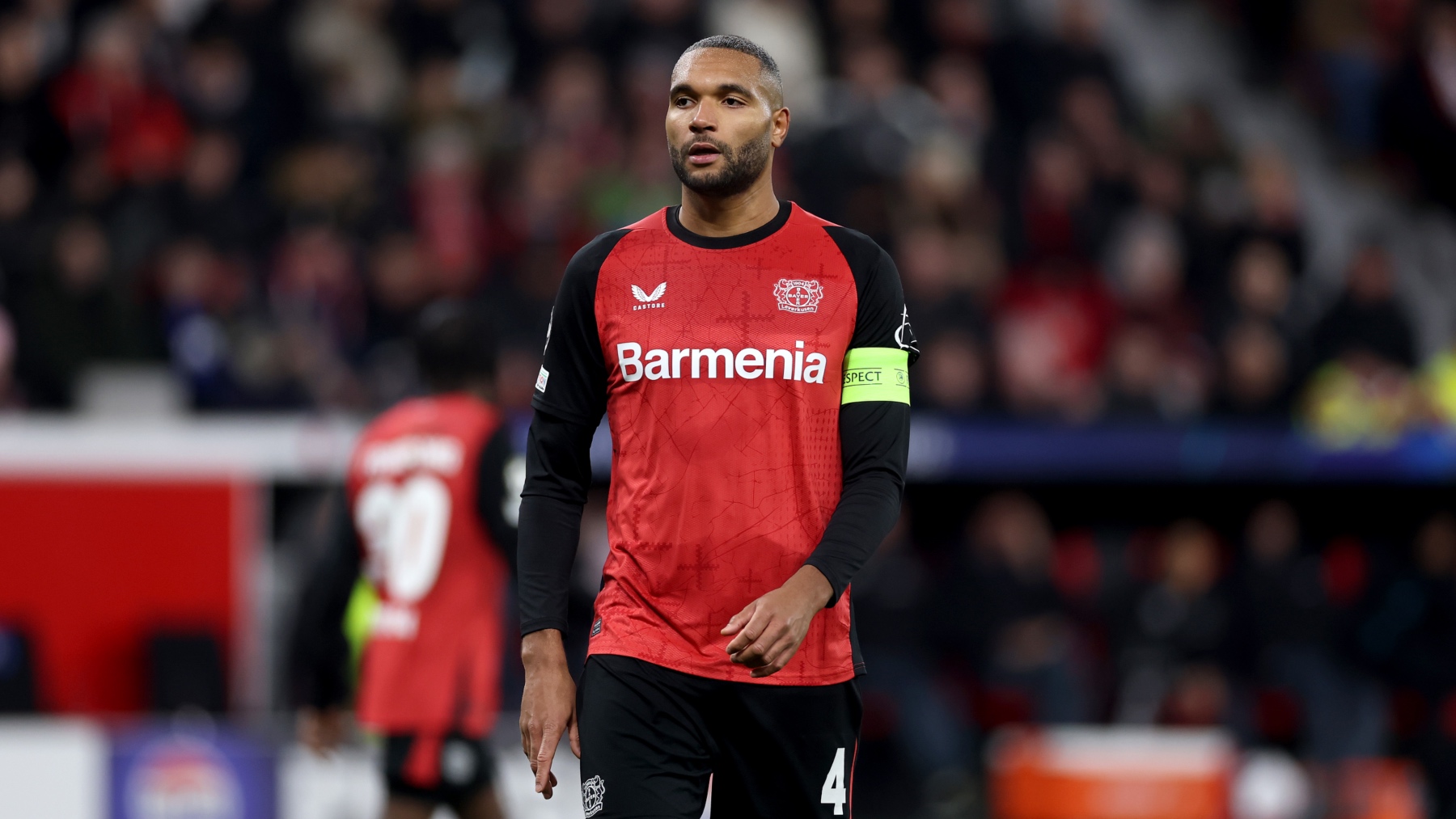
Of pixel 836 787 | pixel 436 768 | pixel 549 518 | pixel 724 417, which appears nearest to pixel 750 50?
pixel 724 417

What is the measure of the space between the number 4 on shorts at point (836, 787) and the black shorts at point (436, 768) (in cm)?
229

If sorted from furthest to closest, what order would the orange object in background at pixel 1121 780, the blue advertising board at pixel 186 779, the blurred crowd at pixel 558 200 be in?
1. the blurred crowd at pixel 558 200
2. the orange object in background at pixel 1121 780
3. the blue advertising board at pixel 186 779

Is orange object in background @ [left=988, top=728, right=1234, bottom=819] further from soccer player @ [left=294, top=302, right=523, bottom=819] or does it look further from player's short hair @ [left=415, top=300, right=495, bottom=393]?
player's short hair @ [left=415, top=300, right=495, bottom=393]

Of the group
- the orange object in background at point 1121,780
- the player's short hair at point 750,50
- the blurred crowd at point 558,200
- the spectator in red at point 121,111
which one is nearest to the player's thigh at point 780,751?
the player's short hair at point 750,50

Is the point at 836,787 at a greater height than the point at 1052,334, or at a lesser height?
lesser

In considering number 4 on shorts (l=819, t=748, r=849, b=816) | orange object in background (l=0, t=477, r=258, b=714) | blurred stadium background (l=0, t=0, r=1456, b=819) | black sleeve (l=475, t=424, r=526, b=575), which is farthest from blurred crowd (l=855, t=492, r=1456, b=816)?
number 4 on shorts (l=819, t=748, r=849, b=816)

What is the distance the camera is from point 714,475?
11.9 feet

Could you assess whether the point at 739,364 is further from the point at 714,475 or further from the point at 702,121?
the point at 702,121

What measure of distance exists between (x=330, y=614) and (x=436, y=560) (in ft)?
1.57

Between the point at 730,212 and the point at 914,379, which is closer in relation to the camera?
the point at 730,212

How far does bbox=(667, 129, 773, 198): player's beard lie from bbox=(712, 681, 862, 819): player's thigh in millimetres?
945

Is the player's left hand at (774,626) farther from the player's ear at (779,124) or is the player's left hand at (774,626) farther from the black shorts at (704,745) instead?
the player's ear at (779,124)

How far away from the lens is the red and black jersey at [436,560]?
226 inches

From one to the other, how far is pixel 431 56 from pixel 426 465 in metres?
7.71
